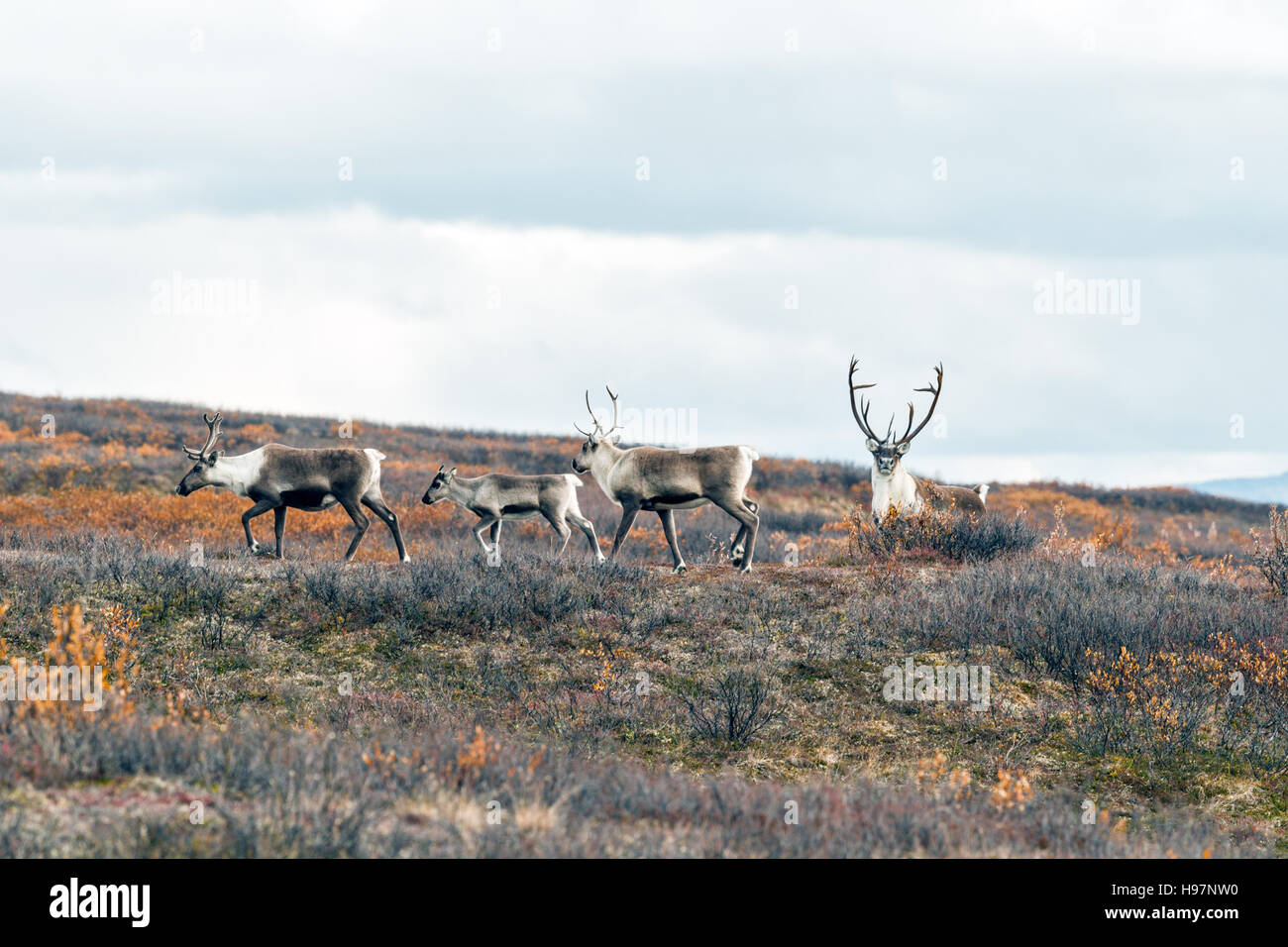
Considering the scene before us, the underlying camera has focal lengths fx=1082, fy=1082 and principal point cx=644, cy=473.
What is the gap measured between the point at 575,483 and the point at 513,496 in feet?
3.17

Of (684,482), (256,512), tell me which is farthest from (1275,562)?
(256,512)

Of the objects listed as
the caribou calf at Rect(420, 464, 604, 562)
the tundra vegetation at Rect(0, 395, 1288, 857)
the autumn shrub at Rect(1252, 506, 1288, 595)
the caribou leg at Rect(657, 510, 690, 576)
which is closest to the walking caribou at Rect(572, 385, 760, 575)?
the caribou leg at Rect(657, 510, 690, 576)

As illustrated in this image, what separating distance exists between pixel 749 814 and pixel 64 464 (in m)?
22.9

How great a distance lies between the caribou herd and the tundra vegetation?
0.58 m

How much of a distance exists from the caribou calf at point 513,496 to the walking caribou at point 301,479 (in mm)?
996

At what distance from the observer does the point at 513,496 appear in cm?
1563

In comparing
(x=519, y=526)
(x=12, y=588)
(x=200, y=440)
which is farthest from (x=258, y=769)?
(x=200, y=440)

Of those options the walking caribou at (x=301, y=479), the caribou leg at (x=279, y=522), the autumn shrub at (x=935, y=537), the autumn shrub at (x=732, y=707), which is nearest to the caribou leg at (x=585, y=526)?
the walking caribou at (x=301, y=479)

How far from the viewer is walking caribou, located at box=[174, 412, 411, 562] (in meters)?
14.8

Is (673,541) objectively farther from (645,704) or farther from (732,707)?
(732,707)

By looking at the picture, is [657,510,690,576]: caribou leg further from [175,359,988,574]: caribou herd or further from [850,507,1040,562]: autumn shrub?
[850,507,1040,562]: autumn shrub

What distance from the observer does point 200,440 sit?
1299 inches
